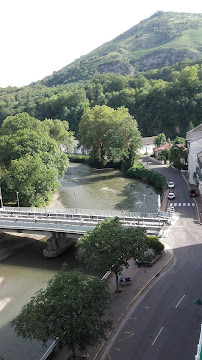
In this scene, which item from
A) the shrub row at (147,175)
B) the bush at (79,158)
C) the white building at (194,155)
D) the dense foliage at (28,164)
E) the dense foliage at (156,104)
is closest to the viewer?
the dense foliage at (28,164)

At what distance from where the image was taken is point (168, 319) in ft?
90.5

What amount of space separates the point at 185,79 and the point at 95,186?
69.9 m

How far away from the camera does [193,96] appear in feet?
422

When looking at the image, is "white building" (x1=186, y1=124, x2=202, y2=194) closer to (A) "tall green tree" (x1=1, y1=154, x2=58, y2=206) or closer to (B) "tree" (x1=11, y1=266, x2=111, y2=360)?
(A) "tall green tree" (x1=1, y1=154, x2=58, y2=206)

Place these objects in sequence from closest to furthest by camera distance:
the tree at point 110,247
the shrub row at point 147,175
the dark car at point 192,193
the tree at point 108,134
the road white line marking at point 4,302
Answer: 1. the tree at point 110,247
2. the road white line marking at point 4,302
3. the dark car at point 192,193
4. the shrub row at point 147,175
5. the tree at point 108,134

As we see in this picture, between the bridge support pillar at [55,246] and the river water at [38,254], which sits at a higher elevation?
the bridge support pillar at [55,246]

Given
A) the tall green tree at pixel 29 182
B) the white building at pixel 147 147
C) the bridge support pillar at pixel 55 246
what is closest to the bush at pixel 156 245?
the bridge support pillar at pixel 55 246

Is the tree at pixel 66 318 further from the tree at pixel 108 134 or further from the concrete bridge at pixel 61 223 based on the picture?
the tree at pixel 108 134

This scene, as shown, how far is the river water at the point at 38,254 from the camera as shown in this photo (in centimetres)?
3066

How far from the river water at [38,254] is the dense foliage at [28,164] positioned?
614 centimetres

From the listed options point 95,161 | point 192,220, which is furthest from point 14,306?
point 95,161

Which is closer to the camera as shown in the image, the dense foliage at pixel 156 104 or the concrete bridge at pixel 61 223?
the concrete bridge at pixel 61 223

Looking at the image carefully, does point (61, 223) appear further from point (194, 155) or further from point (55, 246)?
point (194, 155)

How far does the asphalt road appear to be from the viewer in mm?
24297
